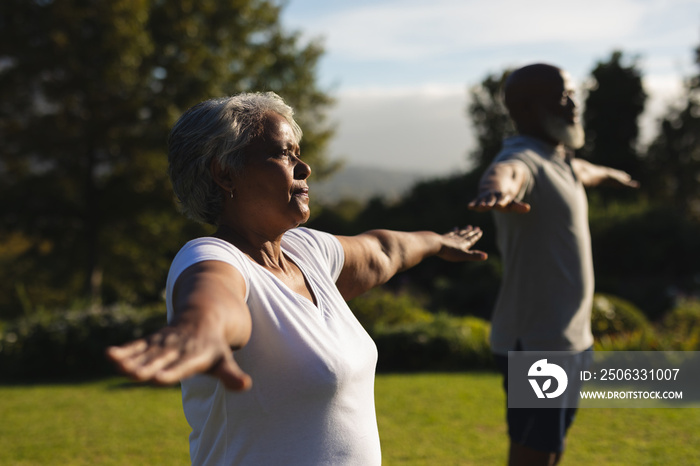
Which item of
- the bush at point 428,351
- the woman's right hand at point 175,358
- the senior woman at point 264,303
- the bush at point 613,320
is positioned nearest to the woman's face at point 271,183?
the senior woman at point 264,303

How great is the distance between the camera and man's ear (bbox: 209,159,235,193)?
1833 mm

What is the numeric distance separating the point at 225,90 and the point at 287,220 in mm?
14003

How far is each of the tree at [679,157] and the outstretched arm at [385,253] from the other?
24919 mm

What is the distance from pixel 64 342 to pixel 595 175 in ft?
26.1

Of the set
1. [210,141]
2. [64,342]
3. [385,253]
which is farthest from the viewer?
[64,342]

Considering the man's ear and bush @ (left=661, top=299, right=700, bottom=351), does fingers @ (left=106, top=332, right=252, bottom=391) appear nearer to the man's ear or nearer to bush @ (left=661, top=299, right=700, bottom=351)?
the man's ear

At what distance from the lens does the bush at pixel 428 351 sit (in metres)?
9.15

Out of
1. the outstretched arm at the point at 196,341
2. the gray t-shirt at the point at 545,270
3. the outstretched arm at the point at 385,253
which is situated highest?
the outstretched arm at the point at 196,341

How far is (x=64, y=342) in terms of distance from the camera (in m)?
9.12

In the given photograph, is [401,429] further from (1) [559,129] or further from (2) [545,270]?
(1) [559,129]

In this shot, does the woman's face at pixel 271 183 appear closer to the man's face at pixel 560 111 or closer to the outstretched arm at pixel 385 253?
the outstretched arm at pixel 385 253

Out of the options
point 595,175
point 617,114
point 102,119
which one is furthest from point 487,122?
point 595,175

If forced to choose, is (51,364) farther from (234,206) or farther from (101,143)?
(234,206)

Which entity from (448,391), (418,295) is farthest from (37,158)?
(448,391)
